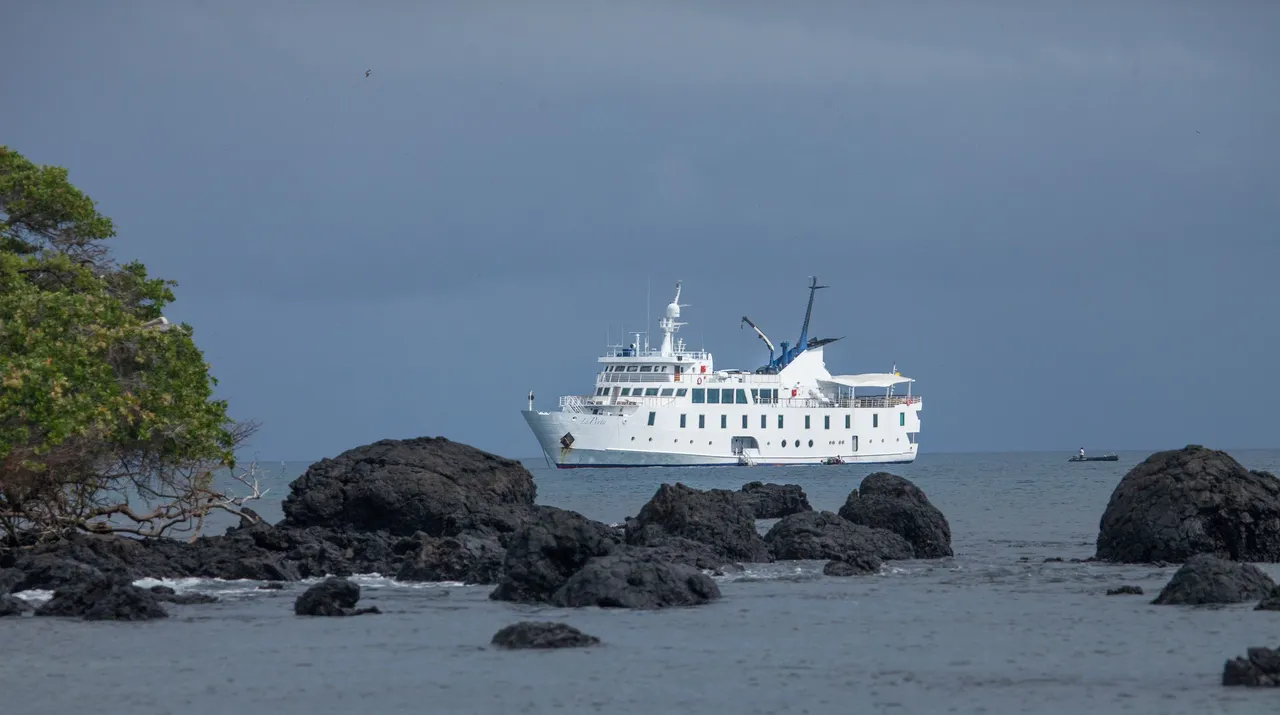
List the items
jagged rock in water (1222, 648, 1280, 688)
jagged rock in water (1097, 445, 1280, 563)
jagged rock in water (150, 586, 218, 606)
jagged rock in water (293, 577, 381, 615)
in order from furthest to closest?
jagged rock in water (1097, 445, 1280, 563)
jagged rock in water (150, 586, 218, 606)
jagged rock in water (293, 577, 381, 615)
jagged rock in water (1222, 648, 1280, 688)

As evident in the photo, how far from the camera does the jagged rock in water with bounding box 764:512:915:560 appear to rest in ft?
77.3

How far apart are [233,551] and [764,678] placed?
10.9m

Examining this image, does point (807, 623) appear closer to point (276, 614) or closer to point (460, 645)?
point (460, 645)

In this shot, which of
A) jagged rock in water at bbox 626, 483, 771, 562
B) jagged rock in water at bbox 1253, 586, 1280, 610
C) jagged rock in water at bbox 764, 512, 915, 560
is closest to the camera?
jagged rock in water at bbox 1253, 586, 1280, 610

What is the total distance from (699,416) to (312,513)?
4586cm

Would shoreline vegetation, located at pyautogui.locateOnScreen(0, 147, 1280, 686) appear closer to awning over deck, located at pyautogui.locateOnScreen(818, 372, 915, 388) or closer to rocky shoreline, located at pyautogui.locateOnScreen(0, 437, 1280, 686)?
rocky shoreline, located at pyautogui.locateOnScreen(0, 437, 1280, 686)

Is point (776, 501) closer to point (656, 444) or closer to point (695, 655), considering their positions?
point (695, 655)

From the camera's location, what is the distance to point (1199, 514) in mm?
21469

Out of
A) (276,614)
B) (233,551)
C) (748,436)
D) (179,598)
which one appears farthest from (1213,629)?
(748,436)

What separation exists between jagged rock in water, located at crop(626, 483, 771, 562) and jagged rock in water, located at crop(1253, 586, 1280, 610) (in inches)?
341

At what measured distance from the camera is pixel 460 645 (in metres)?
14.3

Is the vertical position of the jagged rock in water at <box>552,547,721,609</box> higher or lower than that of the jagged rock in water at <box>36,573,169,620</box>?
higher

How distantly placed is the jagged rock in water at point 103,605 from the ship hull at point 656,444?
52278 millimetres

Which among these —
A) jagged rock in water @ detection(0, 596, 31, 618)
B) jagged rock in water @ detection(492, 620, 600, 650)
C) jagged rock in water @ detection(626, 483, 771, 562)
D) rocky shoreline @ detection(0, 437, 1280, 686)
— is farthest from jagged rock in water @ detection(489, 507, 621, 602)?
jagged rock in water @ detection(0, 596, 31, 618)
